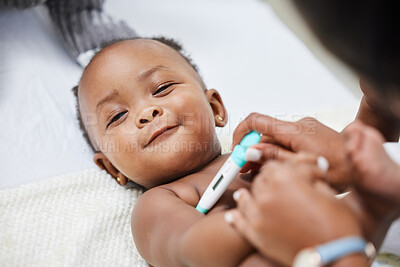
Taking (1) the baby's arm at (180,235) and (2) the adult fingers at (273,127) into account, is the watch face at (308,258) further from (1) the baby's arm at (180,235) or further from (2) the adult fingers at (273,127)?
(2) the adult fingers at (273,127)

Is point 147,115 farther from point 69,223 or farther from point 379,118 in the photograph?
point 379,118

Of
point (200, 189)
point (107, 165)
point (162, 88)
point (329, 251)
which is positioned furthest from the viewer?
point (107, 165)

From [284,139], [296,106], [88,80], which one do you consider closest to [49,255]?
[88,80]

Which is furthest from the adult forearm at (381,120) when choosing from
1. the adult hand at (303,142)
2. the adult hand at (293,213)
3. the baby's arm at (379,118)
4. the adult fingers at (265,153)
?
the adult hand at (293,213)

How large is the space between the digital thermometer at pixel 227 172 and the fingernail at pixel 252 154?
0.01 meters

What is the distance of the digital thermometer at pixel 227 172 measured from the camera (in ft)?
2.70

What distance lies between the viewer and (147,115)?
1008 mm

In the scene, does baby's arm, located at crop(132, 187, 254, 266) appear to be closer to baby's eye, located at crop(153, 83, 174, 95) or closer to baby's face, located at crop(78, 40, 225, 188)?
baby's face, located at crop(78, 40, 225, 188)

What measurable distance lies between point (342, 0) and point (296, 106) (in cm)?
111

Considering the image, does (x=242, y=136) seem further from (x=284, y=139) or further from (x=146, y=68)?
(x=146, y=68)

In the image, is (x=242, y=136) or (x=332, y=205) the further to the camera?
(x=242, y=136)

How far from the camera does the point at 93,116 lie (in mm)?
1141

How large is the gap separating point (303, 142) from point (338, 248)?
0.99 ft

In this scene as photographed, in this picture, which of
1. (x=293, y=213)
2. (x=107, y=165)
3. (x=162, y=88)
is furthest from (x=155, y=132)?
(x=293, y=213)
